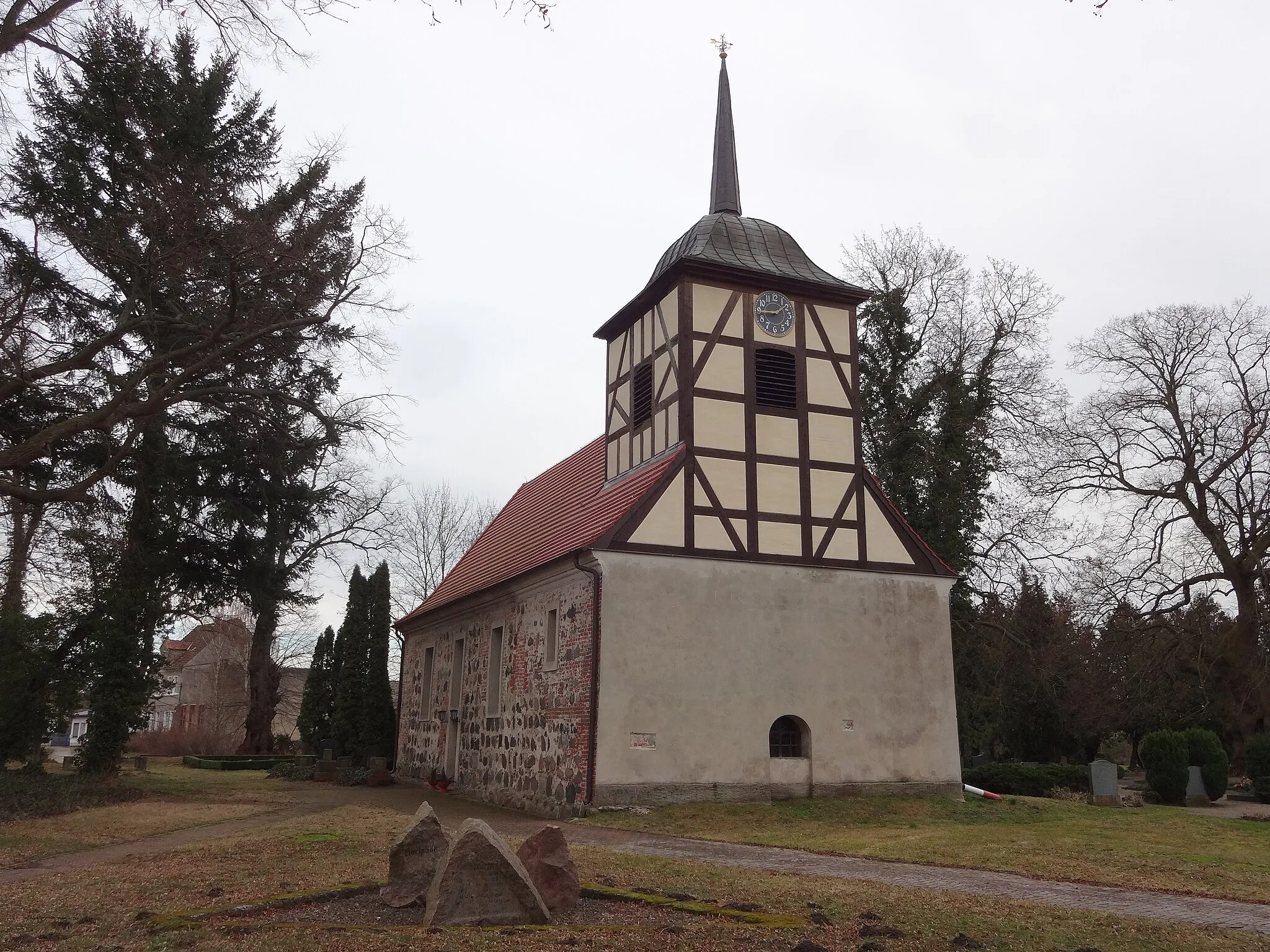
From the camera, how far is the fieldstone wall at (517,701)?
633 inches

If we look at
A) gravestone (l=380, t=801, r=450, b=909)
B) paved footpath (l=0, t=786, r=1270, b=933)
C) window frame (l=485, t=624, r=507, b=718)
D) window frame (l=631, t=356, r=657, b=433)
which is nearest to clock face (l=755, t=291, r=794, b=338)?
window frame (l=631, t=356, r=657, b=433)

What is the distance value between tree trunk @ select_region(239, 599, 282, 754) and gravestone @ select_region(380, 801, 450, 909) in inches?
1147

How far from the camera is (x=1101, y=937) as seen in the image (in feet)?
22.3

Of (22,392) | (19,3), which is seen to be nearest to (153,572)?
(22,392)

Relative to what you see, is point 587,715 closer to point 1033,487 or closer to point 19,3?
point 19,3

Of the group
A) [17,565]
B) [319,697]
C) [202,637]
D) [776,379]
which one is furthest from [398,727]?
[202,637]

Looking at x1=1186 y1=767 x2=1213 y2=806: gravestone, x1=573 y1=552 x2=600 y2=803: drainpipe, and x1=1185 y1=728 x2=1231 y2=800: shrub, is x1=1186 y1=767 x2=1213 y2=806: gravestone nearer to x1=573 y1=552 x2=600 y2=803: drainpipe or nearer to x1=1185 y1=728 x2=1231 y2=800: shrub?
x1=1185 y1=728 x2=1231 y2=800: shrub

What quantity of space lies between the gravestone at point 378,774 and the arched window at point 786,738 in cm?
1106

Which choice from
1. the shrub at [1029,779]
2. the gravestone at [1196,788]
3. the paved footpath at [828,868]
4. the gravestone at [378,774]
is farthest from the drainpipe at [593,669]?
the gravestone at [1196,788]

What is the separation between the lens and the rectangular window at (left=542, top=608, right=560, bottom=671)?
56.8 feet

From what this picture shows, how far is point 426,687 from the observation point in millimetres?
24625

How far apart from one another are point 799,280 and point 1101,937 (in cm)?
1335

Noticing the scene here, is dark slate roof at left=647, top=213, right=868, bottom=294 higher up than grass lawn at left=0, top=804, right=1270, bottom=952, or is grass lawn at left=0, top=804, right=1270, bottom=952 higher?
dark slate roof at left=647, top=213, right=868, bottom=294

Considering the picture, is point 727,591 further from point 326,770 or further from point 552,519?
point 326,770
